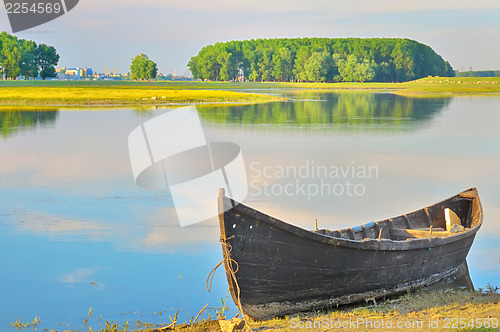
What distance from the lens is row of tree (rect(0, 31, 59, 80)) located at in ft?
419

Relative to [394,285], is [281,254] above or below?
above

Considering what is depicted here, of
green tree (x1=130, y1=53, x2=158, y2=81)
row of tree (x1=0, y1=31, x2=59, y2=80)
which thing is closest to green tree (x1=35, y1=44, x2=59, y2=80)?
row of tree (x1=0, y1=31, x2=59, y2=80)

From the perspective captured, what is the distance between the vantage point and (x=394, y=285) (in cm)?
1077

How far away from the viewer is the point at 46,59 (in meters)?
148

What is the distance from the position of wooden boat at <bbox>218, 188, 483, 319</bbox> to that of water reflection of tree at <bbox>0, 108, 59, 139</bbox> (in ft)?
89.1

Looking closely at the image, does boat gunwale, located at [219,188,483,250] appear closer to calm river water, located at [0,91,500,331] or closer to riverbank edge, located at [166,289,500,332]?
riverbank edge, located at [166,289,500,332]

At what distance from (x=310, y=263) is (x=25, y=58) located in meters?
131

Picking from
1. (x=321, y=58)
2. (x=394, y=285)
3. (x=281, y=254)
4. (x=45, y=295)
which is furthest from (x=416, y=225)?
(x=321, y=58)

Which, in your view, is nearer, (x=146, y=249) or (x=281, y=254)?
(x=281, y=254)

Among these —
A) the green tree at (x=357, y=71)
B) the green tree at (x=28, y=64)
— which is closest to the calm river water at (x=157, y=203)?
the green tree at (x=28, y=64)

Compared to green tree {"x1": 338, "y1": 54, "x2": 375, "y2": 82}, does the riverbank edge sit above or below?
above

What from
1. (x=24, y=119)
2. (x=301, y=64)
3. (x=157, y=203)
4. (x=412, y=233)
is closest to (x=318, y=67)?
(x=301, y=64)

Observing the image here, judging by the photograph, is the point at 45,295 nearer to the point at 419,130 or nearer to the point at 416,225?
the point at 416,225

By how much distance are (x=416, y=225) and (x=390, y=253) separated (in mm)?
2893
